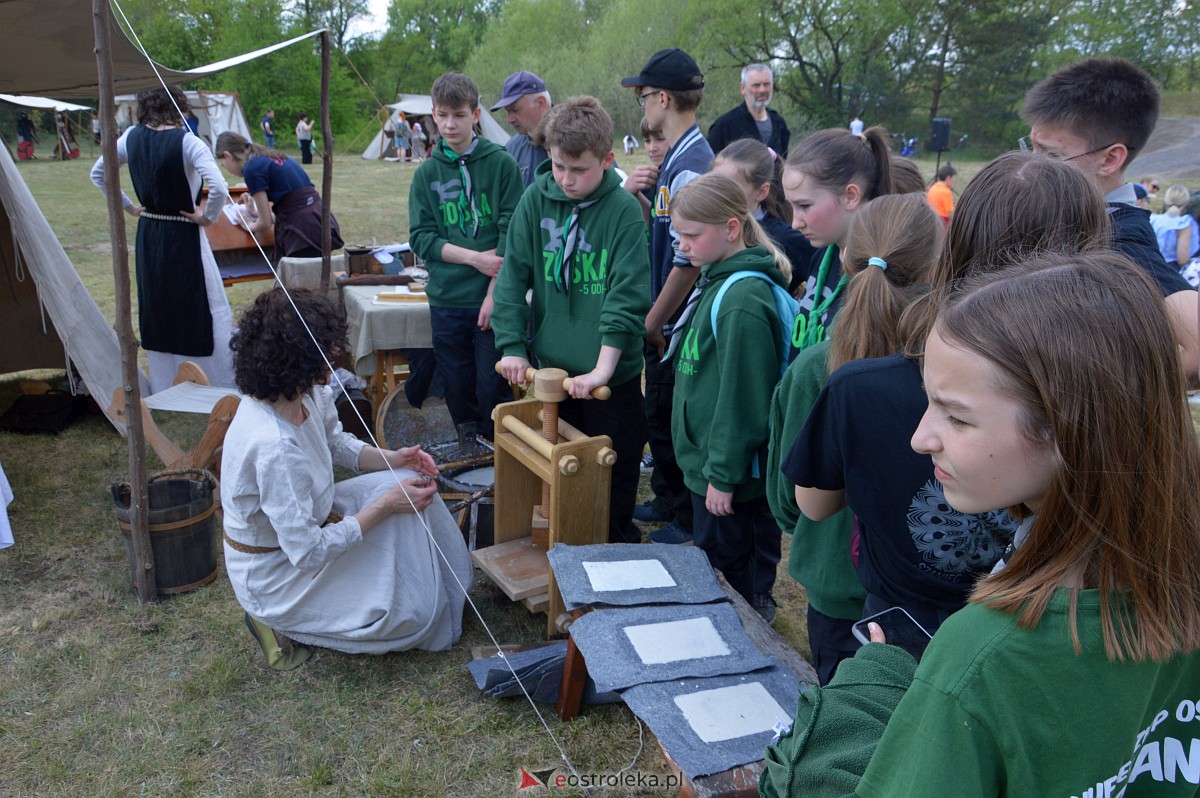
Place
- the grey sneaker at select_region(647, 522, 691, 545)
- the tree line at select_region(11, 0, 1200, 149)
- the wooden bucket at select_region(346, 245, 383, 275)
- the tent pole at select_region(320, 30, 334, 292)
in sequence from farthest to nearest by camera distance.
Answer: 1. the tree line at select_region(11, 0, 1200, 149)
2. the wooden bucket at select_region(346, 245, 383, 275)
3. the tent pole at select_region(320, 30, 334, 292)
4. the grey sneaker at select_region(647, 522, 691, 545)

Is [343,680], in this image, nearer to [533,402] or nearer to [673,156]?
[533,402]

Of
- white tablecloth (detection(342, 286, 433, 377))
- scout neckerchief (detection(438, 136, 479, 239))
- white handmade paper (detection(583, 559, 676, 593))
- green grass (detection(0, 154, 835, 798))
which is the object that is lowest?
green grass (detection(0, 154, 835, 798))

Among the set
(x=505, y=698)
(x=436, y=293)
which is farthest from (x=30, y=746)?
(x=436, y=293)

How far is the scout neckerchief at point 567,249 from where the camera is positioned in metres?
3.02

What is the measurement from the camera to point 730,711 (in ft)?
6.45

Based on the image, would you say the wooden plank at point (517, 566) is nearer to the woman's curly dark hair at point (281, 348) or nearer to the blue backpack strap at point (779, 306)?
the woman's curly dark hair at point (281, 348)

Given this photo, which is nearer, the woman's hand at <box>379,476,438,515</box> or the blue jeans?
the woman's hand at <box>379,476,438,515</box>

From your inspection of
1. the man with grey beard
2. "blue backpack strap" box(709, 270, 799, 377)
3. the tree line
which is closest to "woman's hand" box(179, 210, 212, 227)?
the man with grey beard

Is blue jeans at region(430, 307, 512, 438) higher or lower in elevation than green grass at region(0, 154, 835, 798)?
higher

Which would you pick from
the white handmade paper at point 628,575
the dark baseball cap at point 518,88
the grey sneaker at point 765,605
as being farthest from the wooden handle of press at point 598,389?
the dark baseball cap at point 518,88

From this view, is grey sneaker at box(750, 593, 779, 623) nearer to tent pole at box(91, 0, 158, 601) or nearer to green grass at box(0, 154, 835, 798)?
green grass at box(0, 154, 835, 798)

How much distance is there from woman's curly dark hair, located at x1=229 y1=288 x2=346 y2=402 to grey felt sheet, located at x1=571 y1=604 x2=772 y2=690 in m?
1.12

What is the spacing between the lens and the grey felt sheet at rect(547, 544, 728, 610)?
2.33 m

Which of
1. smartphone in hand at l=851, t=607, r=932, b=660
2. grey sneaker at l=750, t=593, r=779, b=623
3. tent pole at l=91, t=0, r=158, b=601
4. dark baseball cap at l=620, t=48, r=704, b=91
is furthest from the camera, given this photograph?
dark baseball cap at l=620, t=48, r=704, b=91
